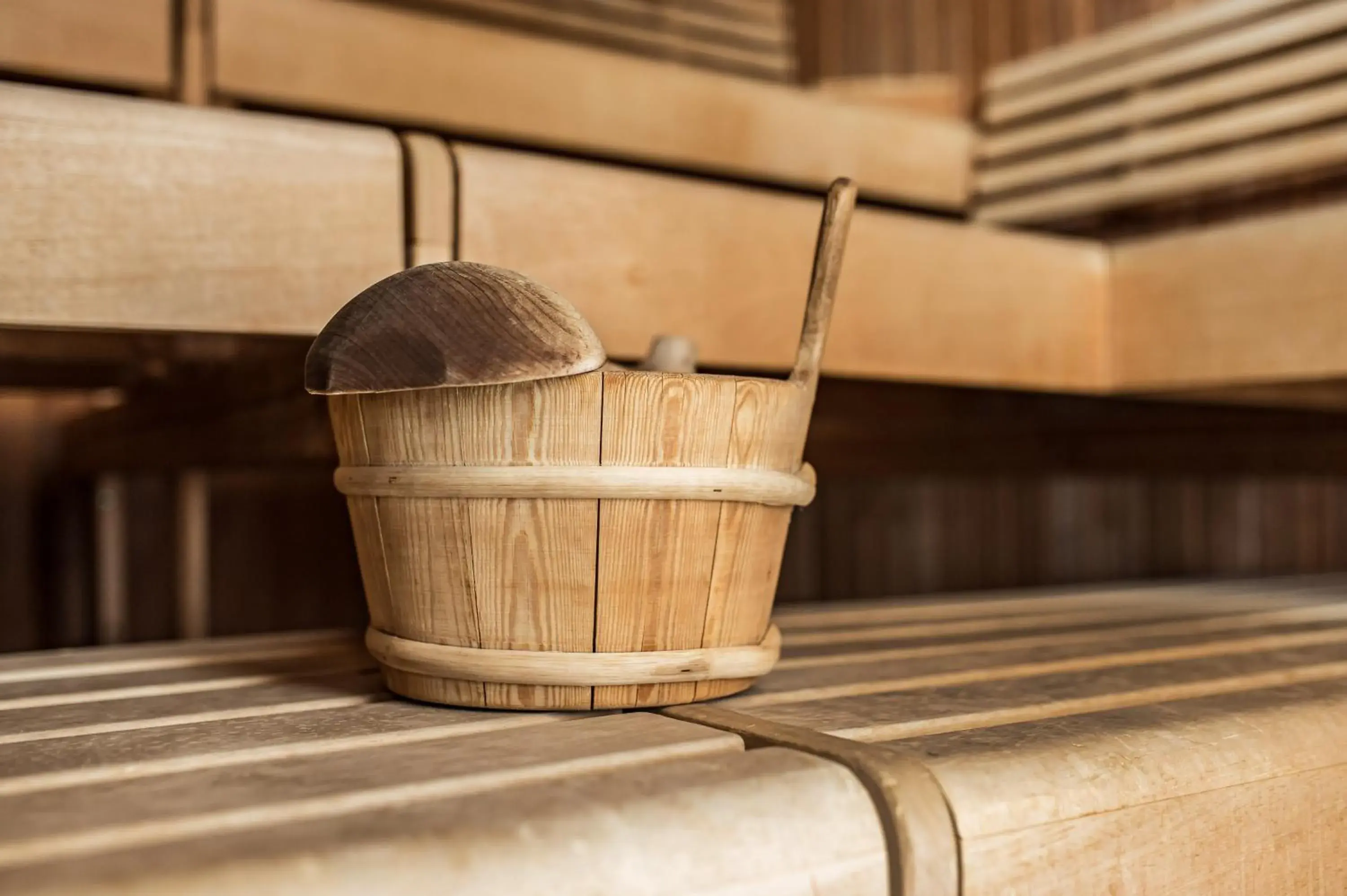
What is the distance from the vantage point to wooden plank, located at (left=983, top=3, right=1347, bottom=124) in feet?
5.98

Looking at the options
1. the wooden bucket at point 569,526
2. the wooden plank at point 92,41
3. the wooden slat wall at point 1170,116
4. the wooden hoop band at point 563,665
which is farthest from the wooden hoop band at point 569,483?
the wooden slat wall at point 1170,116

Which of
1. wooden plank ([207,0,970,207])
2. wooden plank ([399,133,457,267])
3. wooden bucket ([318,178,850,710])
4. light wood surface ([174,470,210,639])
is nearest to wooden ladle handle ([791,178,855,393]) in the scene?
wooden bucket ([318,178,850,710])

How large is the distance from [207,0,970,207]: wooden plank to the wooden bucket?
0.72 m

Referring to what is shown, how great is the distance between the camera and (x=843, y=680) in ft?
3.47

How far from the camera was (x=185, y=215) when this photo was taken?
1.21 m

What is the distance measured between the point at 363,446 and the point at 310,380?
0.07 metres

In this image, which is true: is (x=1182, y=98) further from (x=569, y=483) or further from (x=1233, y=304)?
(x=569, y=483)

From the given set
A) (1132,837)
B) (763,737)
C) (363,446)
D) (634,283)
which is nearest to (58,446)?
(634,283)

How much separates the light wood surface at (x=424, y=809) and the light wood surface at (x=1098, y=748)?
59mm

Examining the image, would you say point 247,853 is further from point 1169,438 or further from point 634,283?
point 1169,438

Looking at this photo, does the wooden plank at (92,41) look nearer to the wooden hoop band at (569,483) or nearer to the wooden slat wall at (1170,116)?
the wooden hoop band at (569,483)

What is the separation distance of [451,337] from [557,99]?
968 millimetres

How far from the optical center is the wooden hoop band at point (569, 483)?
Result: 84 centimetres

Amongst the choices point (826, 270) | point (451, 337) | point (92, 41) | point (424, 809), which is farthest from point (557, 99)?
point (424, 809)
